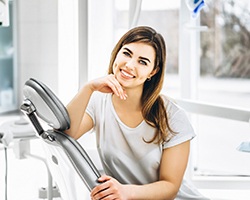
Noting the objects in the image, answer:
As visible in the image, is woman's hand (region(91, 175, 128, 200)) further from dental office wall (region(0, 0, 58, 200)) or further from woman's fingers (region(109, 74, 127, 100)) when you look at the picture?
dental office wall (region(0, 0, 58, 200))

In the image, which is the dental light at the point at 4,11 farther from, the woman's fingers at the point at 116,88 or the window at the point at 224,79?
the window at the point at 224,79

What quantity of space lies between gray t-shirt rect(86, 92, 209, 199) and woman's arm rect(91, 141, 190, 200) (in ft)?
0.09

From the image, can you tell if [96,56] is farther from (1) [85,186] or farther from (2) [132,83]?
(1) [85,186]

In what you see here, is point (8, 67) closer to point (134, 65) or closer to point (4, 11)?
point (4, 11)

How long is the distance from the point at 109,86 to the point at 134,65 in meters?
0.11

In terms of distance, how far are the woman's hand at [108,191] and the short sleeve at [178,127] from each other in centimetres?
24

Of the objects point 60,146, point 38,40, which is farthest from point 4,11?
point 60,146

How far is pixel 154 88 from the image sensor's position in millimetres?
1486

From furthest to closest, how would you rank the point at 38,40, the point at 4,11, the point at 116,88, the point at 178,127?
the point at 38,40 < the point at 4,11 < the point at 178,127 < the point at 116,88

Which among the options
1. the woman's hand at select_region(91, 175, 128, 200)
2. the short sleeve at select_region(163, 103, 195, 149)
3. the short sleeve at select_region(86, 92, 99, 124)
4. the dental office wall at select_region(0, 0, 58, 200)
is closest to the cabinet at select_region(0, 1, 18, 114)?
the dental office wall at select_region(0, 0, 58, 200)

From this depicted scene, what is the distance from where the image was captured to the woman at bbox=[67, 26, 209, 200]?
1.42 metres

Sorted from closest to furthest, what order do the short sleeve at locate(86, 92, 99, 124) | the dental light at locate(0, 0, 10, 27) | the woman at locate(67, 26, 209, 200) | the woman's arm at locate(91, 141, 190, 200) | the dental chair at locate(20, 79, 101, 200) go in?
1. the dental chair at locate(20, 79, 101, 200)
2. the woman's arm at locate(91, 141, 190, 200)
3. the woman at locate(67, 26, 209, 200)
4. the short sleeve at locate(86, 92, 99, 124)
5. the dental light at locate(0, 0, 10, 27)

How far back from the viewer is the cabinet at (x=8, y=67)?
2.09 m

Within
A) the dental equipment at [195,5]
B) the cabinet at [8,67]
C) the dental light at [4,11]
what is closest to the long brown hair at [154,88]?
the dental equipment at [195,5]
